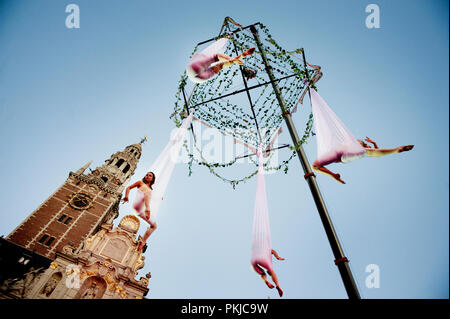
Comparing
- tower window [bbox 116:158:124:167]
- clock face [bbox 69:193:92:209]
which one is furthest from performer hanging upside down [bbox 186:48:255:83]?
tower window [bbox 116:158:124:167]

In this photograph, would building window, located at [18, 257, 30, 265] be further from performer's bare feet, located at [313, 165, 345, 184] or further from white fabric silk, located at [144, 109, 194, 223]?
performer's bare feet, located at [313, 165, 345, 184]

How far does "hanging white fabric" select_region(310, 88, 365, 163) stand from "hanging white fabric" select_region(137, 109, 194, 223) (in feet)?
9.83

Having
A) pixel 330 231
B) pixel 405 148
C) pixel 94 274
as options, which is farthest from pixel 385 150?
pixel 94 274

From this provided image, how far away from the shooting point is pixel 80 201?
25172mm

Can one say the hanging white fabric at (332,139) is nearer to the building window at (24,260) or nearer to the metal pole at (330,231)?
the metal pole at (330,231)

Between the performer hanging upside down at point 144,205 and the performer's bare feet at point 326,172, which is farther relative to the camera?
the performer hanging upside down at point 144,205

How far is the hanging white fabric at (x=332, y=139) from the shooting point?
3.23 meters

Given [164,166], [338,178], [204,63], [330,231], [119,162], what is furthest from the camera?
[119,162]

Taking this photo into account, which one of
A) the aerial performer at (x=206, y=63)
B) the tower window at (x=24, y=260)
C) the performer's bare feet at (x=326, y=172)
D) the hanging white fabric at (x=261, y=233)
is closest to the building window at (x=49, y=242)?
the tower window at (x=24, y=260)

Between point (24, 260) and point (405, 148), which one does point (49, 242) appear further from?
point (405, 148)

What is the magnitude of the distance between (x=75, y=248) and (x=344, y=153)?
2424cm

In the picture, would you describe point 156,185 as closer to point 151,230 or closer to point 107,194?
point 151,230
